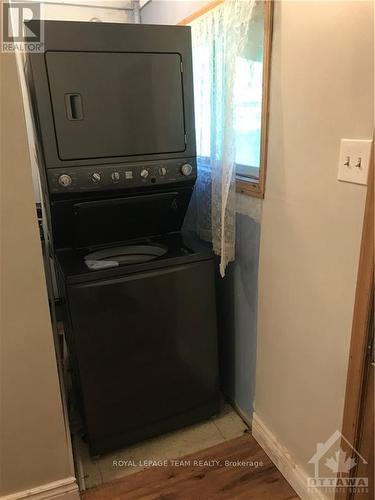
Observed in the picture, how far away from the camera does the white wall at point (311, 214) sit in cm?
108

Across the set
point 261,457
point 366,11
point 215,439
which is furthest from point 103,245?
point 366,11

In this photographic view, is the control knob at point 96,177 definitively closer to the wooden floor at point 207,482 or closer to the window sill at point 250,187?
the window sill at point 250,187

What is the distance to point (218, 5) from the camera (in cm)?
161

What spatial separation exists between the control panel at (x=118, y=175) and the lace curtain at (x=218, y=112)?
143 millimetres

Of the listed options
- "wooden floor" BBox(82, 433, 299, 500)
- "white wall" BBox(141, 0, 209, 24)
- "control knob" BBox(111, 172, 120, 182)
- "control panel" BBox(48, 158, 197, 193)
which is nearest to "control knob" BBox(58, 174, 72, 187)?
"control panel" BBox(48, 158, 197, 193)

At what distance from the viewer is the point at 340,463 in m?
1.32

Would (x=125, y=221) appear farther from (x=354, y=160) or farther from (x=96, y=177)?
(x=354, y=160)

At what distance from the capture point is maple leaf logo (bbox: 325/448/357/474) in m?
1.27

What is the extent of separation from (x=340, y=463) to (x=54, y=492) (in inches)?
39.9

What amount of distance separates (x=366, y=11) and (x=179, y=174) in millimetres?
878

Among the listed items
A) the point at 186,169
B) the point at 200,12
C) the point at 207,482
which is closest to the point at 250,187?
the point at 186,169

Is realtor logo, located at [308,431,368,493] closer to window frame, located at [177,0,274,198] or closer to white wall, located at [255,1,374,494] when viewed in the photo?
white wall, located at [255,1,374,494]

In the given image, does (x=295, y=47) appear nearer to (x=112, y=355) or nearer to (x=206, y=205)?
(x=206, y=205)

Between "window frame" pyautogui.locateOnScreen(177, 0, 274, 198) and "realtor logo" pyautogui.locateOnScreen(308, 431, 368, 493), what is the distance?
0.89 metres
